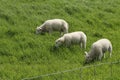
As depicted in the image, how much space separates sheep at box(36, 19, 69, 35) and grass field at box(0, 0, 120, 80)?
0.30 meters

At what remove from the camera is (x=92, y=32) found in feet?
70.4

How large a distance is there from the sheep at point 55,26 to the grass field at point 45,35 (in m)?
0.30

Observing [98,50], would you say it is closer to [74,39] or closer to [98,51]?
[98,51]

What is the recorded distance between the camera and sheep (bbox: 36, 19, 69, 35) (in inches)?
811

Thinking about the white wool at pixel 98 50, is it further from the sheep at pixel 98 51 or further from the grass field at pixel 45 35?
the grass field at pixel 45 35

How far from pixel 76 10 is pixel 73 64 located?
7.94 metres

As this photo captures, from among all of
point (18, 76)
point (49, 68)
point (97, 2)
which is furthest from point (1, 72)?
point (97, 2)

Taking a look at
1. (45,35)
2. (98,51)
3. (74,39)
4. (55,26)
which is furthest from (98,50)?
(55,26)

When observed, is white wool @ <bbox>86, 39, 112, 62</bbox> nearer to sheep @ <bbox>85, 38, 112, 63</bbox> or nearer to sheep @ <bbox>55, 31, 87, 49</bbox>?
sheep @ <bbox>85, 38, 112, 63</bbox>

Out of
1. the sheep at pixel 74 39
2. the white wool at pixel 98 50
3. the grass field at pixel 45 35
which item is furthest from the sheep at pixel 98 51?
the sheep at pixel 74 39

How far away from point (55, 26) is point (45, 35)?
0.92 meters

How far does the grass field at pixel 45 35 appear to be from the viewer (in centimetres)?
1623

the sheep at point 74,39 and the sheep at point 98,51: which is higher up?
the sheep at point 74,39

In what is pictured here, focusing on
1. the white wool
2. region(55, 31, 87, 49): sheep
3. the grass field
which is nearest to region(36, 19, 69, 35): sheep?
the grass field
